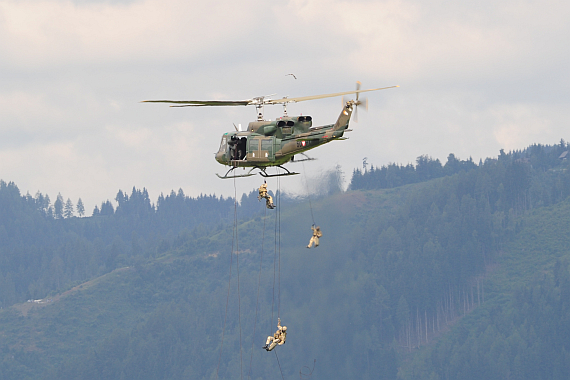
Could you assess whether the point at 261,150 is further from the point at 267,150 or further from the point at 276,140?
the point at 276,140

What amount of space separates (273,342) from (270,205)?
28.2ft

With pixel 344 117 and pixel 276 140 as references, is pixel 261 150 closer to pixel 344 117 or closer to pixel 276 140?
pixel 276 140

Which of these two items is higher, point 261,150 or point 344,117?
point 344,117

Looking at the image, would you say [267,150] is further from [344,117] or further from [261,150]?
[344,117]

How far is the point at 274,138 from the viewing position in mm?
71062

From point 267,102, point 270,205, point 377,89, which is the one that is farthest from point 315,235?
point 377,89

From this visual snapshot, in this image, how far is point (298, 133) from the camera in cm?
7100

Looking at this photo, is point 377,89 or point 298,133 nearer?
point 377,89

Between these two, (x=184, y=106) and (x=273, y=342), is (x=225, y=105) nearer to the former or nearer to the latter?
(x=184, y=106)

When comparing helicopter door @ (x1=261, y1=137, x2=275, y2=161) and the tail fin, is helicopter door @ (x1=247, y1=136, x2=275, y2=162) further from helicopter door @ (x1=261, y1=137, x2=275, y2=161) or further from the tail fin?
the tail fin

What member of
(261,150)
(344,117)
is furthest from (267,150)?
(344,117)

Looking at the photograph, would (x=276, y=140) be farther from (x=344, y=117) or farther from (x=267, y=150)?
(x=344, y=117)

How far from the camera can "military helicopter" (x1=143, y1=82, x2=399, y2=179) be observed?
7050 cm

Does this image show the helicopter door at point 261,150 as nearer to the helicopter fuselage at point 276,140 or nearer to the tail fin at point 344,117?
the helicopter fuselage at point 276,140
